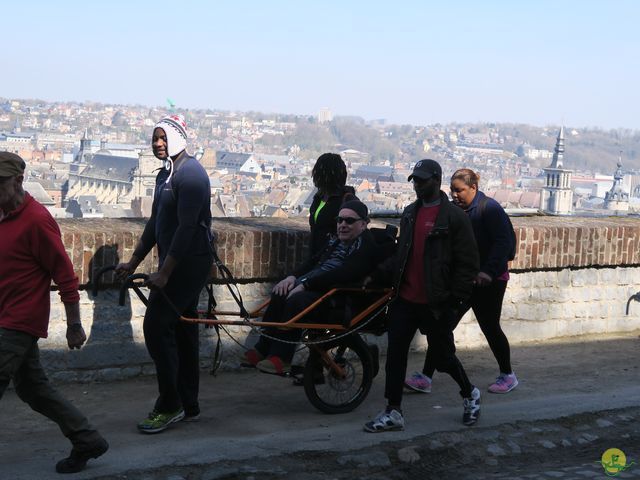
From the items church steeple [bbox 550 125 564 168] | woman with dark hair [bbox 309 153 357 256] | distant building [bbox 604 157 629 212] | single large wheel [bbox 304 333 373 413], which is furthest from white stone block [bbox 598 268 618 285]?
church steeple [bbox 550 125 564 168]

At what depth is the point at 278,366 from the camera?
6.48 meters

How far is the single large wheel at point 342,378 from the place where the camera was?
669 centimetres

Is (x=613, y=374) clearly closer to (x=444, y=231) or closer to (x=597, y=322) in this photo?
(x=597, y=322)

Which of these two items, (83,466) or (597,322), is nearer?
(83,466)

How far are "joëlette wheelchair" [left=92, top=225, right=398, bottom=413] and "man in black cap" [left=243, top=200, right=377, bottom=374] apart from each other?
66mm

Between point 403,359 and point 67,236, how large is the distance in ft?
7.49

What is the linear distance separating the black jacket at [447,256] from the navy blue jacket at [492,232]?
844mm

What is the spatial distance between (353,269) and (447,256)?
637 mm

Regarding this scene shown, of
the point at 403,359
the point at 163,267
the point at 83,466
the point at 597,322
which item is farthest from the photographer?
the point at 597,322

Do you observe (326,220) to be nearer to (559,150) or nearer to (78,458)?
(78,458)

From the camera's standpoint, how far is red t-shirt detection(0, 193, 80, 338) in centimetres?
503

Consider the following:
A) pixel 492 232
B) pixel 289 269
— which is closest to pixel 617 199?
pixel 289 269

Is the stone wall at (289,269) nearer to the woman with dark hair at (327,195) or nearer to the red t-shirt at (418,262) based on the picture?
the woman with dark hair at (327,195)

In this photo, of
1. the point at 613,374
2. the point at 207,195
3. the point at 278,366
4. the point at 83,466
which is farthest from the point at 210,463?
the point at 613,374
